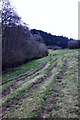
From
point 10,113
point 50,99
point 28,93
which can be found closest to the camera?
point 10,113

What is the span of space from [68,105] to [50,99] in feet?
6.33

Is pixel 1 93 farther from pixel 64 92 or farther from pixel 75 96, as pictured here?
pixel 75 96

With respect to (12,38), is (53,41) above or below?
above

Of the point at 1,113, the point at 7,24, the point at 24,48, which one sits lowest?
the point at 1,113

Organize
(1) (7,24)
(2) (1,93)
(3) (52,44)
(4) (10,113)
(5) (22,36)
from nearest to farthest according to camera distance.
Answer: (4) (10,113), (2) (1,93), (1) (7,24), (5) (22,36), (3) (52,44)

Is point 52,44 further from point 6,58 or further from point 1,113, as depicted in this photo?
point 1,113

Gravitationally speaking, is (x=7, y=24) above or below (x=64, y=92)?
above

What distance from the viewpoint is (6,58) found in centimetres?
4447

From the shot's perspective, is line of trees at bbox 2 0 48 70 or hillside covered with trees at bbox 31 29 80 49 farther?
hillside covered with trees at bbox 31 29 80 49

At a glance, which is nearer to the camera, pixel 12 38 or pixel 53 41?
pixel 12 38

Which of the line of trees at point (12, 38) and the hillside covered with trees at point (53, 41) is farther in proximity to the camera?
the hillside covered with trees at point (53, 41)

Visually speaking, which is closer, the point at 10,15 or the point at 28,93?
the point at 28,93

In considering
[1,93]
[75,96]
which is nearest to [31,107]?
[75,96]

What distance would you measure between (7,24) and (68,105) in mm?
31746
